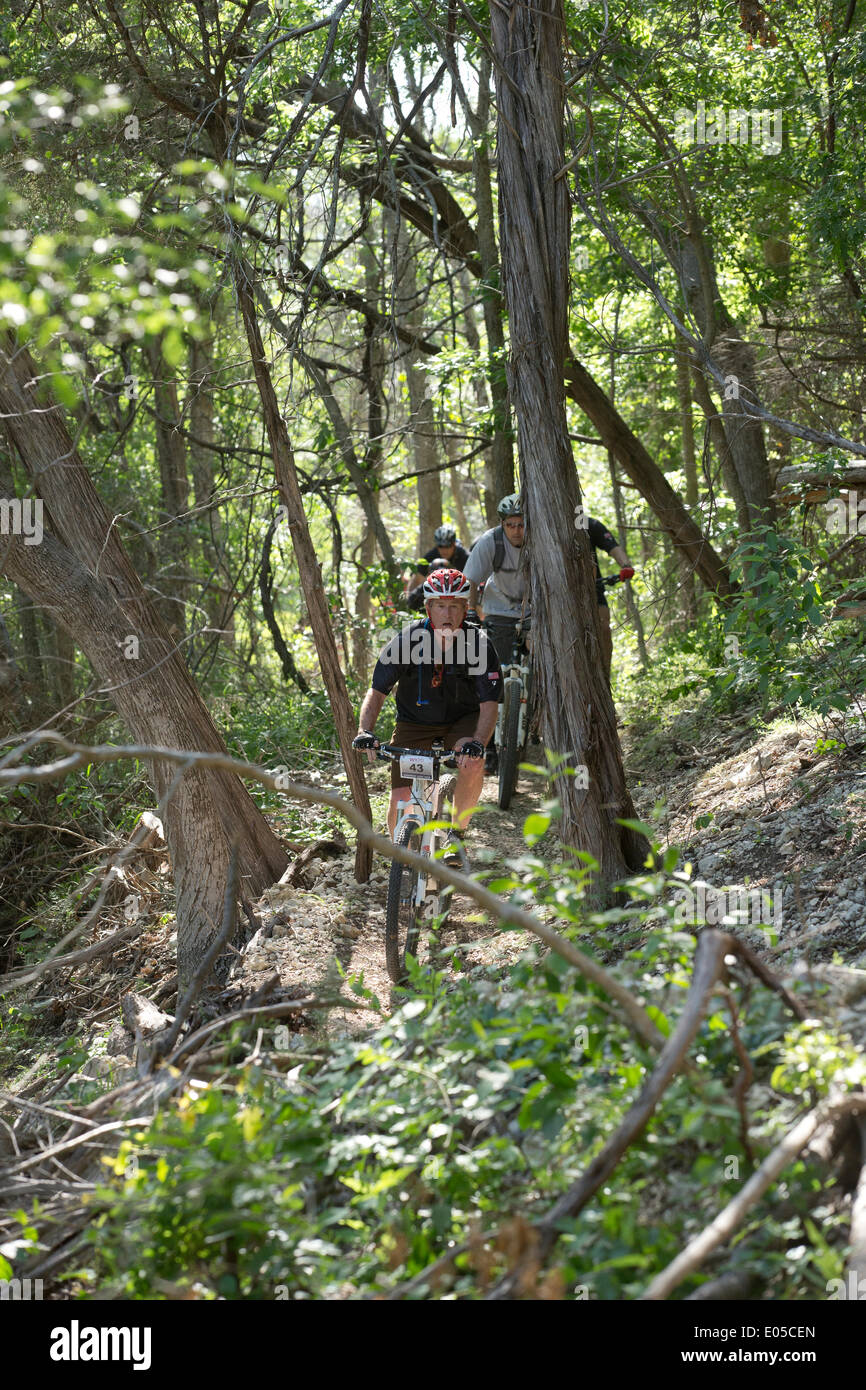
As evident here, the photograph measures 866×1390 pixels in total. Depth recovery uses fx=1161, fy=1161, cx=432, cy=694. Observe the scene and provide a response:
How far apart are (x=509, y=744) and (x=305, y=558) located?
95.1 inches

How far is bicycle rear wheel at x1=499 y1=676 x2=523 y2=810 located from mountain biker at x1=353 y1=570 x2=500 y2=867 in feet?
7.24

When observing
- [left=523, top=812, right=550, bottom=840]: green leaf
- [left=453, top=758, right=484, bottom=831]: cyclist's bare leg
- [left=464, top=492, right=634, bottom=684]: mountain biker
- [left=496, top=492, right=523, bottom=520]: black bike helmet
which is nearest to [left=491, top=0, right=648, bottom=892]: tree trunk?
[left=453, top=758, right=484, bottom=831]: cyclist's bare leg

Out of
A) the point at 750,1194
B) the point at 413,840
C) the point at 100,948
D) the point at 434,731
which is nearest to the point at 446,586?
the point at 434,731

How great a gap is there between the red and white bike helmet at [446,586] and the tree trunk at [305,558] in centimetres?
127

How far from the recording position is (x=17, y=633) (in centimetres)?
1266

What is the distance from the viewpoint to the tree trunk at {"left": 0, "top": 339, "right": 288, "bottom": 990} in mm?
6691

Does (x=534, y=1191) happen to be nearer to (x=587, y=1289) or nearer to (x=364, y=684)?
(x=587, y=1289)

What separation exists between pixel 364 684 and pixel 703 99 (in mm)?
7040

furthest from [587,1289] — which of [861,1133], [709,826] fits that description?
[709,826]

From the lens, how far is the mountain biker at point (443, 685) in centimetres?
638

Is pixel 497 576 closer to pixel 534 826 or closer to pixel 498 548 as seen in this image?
pixel 498 548

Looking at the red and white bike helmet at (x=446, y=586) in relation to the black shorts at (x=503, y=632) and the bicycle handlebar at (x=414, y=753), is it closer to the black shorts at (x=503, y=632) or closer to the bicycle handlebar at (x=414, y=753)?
the bicycle handlebar at (x=414, y=753)

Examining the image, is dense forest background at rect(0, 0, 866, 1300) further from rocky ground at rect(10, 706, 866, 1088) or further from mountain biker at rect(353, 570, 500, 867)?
mountain biker at rect(353, 570, 500, 867)

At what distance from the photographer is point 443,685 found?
666cm
